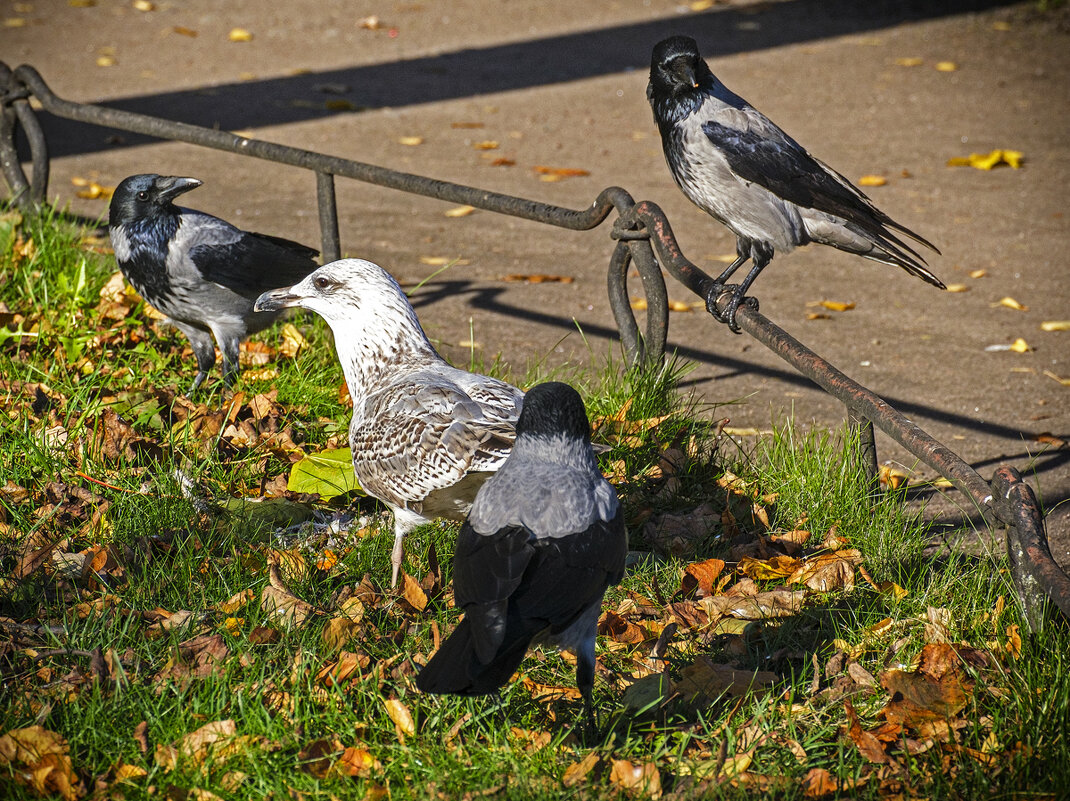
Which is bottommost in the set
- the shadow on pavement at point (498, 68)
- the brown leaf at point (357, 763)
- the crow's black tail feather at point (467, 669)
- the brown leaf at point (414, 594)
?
the brown leaf at point (357, 763)

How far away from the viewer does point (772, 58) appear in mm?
12352

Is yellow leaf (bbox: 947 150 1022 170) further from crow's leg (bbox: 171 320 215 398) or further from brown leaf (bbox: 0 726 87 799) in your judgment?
brown leaf (bbox: 0 726 87 799)

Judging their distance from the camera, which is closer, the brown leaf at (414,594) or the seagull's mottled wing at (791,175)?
the brown leaf at (414,594)

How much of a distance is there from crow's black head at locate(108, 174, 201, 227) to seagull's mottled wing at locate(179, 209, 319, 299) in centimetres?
13

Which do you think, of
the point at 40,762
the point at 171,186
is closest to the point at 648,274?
the point at 171,186

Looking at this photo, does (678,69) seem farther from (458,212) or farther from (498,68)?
(498,68)

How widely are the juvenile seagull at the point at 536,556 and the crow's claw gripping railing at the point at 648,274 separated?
955mm

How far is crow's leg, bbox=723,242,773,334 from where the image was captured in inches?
175

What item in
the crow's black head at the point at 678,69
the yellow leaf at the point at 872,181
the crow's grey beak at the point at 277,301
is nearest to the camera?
the crow's grey beak at the point at 277,301

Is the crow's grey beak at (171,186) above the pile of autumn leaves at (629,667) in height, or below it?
above

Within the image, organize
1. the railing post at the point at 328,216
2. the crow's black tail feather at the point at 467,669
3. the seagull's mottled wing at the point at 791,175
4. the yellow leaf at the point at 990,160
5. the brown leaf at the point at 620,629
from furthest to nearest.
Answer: the yellow leaf at the point at 990,160 < the railing post at the point at 328,216 < the seagull's mottled wing at the point at 791,175 < the brown leaf at the point at 620,629 < the crow's black tail feather at the point at 467,669

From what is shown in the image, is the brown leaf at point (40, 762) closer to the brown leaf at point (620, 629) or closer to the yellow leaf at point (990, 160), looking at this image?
the brown leaf at point (620, 629)

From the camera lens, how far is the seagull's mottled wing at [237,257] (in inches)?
197

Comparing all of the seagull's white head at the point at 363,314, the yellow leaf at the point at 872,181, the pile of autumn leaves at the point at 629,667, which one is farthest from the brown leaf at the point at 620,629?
the yellow leaf at the point at 872,181
